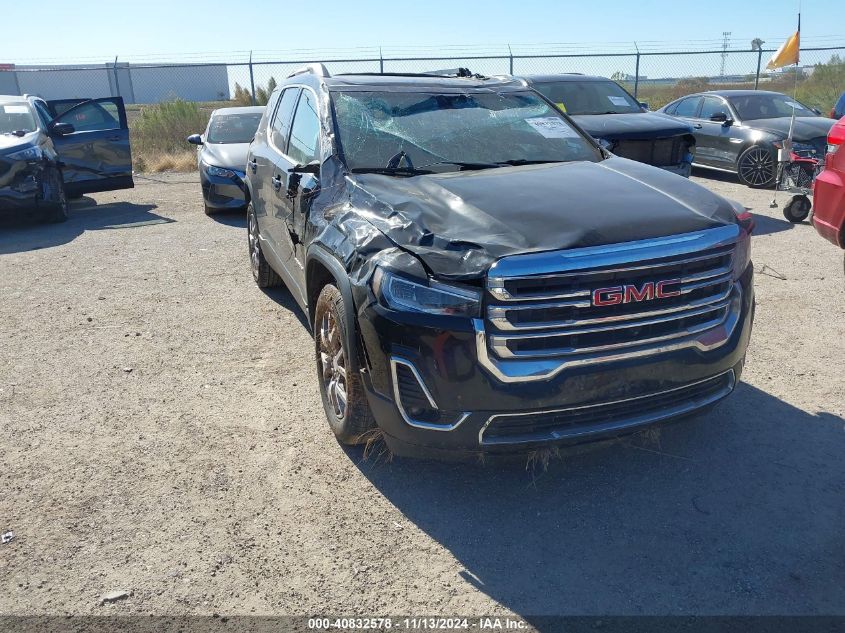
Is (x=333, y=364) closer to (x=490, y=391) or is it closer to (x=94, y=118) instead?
(x=490, y=391)

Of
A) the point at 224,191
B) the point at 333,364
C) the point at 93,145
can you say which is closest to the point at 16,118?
the point at 93,145

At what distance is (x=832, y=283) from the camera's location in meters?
6.35

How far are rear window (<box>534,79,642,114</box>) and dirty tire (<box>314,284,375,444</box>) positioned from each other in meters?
7.23

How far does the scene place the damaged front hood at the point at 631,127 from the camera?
873cm

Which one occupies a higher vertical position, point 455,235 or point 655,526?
point 455,235

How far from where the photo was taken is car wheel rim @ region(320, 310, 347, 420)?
361 centimetres

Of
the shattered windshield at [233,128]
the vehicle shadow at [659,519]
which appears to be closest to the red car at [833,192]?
the vehicle shadow at [659,519]

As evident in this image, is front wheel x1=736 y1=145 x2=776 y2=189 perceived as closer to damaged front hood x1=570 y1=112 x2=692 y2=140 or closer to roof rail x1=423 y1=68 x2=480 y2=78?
damaged front hood x1=570 y1=112 x2=692 y2=140

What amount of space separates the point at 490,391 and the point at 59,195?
9.22 meters

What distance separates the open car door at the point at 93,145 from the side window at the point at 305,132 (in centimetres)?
715

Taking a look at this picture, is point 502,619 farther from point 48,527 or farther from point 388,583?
point 48,527

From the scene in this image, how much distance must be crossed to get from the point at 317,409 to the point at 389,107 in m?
1.87

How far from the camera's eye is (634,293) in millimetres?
2975

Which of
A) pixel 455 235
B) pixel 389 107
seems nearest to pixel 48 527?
pixel 455 235
